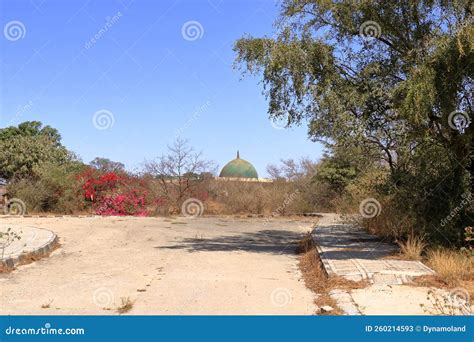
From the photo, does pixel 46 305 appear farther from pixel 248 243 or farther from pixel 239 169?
pixel 239 169

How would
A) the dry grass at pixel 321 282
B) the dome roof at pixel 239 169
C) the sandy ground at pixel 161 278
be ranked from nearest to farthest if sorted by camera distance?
the sandy ground at pixel 161 278
the dry grass at pixel 321 282
the dome roof at pixel 239 169

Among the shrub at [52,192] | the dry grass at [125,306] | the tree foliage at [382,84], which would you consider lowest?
the shrub at [52,192]

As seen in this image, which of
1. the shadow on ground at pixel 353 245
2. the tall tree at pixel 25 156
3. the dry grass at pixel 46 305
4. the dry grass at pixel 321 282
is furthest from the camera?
the tall tree at pixel 25 156

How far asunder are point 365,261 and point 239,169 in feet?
183

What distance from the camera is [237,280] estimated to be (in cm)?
1012

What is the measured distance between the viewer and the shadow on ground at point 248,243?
16.1 metres

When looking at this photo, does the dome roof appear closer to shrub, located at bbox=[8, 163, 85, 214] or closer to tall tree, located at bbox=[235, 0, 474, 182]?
shrub, located at bbox=[8, 163, 85, 214]

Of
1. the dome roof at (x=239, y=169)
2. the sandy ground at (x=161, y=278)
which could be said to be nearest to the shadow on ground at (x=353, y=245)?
the sandy ground at (x=161, y=278)

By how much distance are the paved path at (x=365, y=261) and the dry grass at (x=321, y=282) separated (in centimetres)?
20

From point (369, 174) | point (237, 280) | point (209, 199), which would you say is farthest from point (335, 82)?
point (209, 199)

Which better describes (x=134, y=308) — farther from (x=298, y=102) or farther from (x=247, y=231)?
(x=247, y=231)

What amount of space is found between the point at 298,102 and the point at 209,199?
74.1ft

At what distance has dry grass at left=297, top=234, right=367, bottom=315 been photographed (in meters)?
8.01

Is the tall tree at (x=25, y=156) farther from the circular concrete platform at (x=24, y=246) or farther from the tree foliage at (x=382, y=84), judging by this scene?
the tree foliage at (x=382, y=84)
